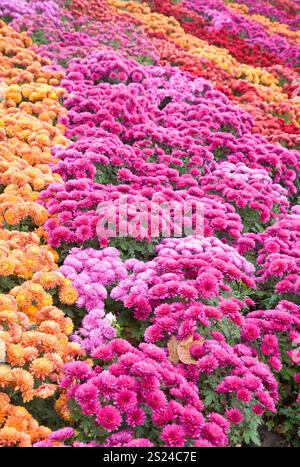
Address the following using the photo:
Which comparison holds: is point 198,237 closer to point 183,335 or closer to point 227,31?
point 183,335

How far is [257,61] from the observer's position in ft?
39.5

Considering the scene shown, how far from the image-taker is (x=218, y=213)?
204 inches

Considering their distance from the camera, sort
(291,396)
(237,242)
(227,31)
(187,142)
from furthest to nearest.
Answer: (227,31), (187,142), (237,242), (291,396)

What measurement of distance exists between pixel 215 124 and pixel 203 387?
4589 millimetres

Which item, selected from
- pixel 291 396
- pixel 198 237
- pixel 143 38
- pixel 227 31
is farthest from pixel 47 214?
pixel 227 31

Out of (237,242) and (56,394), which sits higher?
(237,242)

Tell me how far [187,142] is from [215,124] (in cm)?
79

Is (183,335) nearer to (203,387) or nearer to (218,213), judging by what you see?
(203,387)


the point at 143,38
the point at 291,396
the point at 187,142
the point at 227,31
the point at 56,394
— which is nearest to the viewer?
the point at 56,394

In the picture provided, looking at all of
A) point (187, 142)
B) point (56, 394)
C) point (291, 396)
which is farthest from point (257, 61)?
point (56, 394)

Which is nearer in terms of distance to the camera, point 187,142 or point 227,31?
point 187,142
